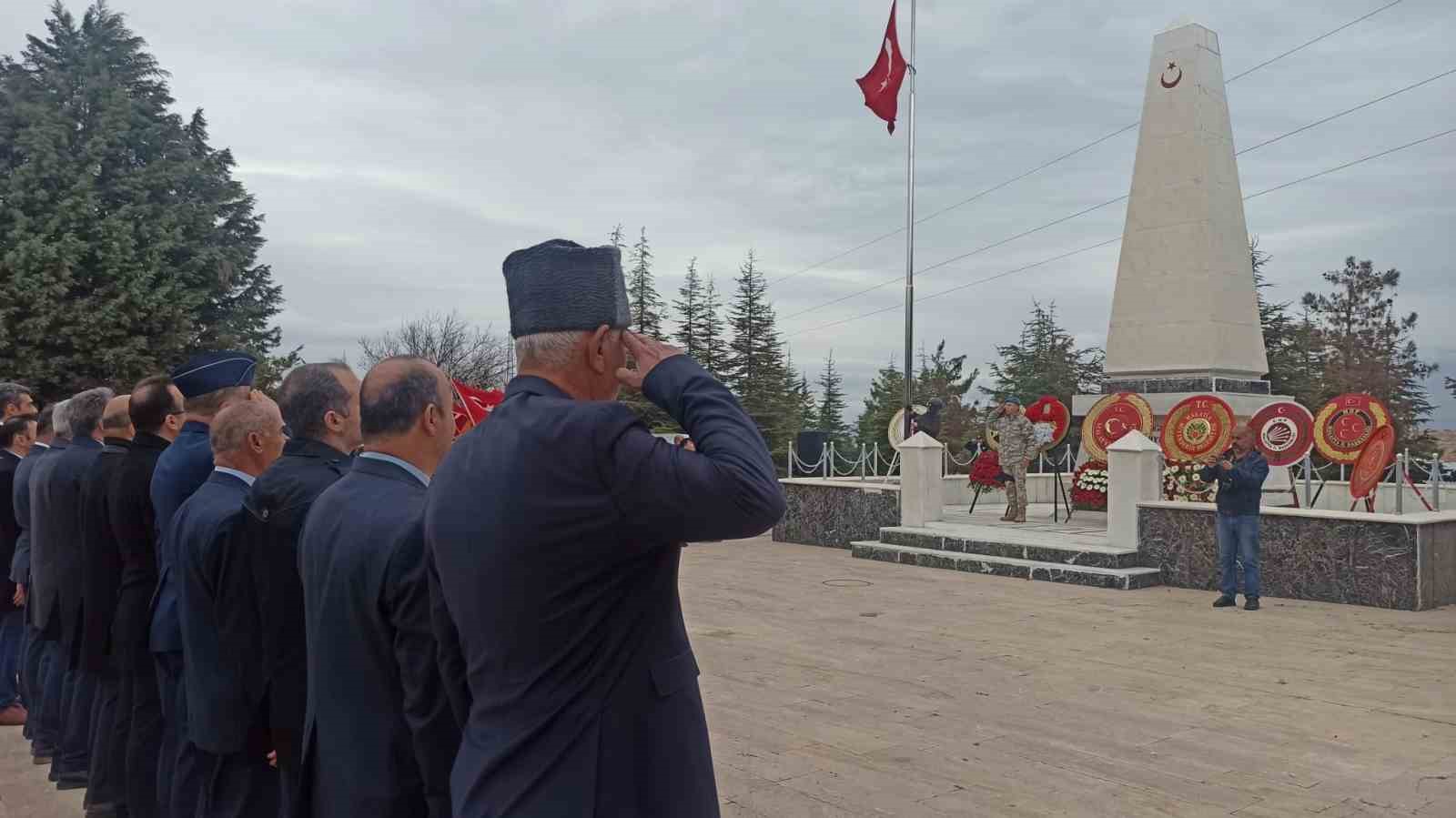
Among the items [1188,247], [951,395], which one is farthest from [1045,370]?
[1188,247]

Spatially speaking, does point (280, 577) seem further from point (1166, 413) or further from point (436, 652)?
point (1166, 413)

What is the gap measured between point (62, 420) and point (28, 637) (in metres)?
1.35

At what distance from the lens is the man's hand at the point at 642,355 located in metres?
1.97

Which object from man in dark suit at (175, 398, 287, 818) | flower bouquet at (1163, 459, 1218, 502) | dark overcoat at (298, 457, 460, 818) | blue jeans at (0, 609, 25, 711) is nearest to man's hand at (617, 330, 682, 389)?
dark overcoat at (298, 457, 460, 818)

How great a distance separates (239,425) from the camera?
369cm

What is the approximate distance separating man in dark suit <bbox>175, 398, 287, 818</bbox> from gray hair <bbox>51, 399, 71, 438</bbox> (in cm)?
306

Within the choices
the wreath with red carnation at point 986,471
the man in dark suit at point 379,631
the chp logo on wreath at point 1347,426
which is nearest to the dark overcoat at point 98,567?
the man in dark suit at point 379,631

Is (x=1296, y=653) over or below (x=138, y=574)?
below

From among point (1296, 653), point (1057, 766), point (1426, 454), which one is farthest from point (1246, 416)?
point (1426, 454)

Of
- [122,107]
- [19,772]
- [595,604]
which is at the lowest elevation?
[19,772]

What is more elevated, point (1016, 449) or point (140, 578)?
point (1016, 449)

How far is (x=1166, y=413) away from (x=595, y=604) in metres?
15.8

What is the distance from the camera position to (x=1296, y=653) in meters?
8.09

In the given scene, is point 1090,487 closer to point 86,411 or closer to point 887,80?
point 887,80
